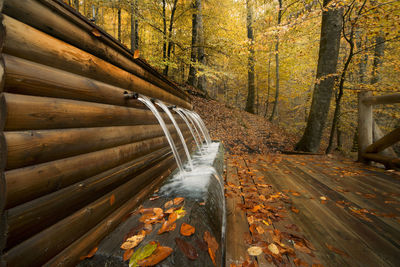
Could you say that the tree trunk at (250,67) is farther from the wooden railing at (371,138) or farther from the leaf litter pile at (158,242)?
the leaf litter pile at (158,242)

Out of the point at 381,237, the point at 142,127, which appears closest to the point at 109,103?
the point at 142,127

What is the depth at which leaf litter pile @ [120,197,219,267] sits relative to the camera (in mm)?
932

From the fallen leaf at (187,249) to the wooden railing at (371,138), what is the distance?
202 inches

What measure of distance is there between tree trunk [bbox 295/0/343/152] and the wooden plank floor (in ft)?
8.91

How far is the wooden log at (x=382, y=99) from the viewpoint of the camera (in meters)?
3.49

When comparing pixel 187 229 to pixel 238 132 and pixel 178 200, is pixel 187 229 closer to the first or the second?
pixel 178 200

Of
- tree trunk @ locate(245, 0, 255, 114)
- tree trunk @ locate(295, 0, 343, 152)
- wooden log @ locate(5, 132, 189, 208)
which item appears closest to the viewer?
wooden log @ locate(5, 132, 189, 208)

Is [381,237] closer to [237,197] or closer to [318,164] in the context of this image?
[237,197]

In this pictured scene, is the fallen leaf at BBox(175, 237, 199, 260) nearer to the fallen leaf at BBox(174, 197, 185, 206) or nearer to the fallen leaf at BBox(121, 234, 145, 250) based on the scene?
the fallen leaf at BBox(121, 234, 145, 250)

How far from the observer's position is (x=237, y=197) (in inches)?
99.9

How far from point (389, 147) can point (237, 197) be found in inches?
175

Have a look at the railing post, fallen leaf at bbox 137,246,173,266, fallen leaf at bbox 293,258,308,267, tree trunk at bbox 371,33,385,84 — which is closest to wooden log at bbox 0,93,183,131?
fallen leaf at bbox 137,246,173,266

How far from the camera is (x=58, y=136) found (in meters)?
1.06

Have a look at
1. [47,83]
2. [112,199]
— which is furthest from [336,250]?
[47,83]
